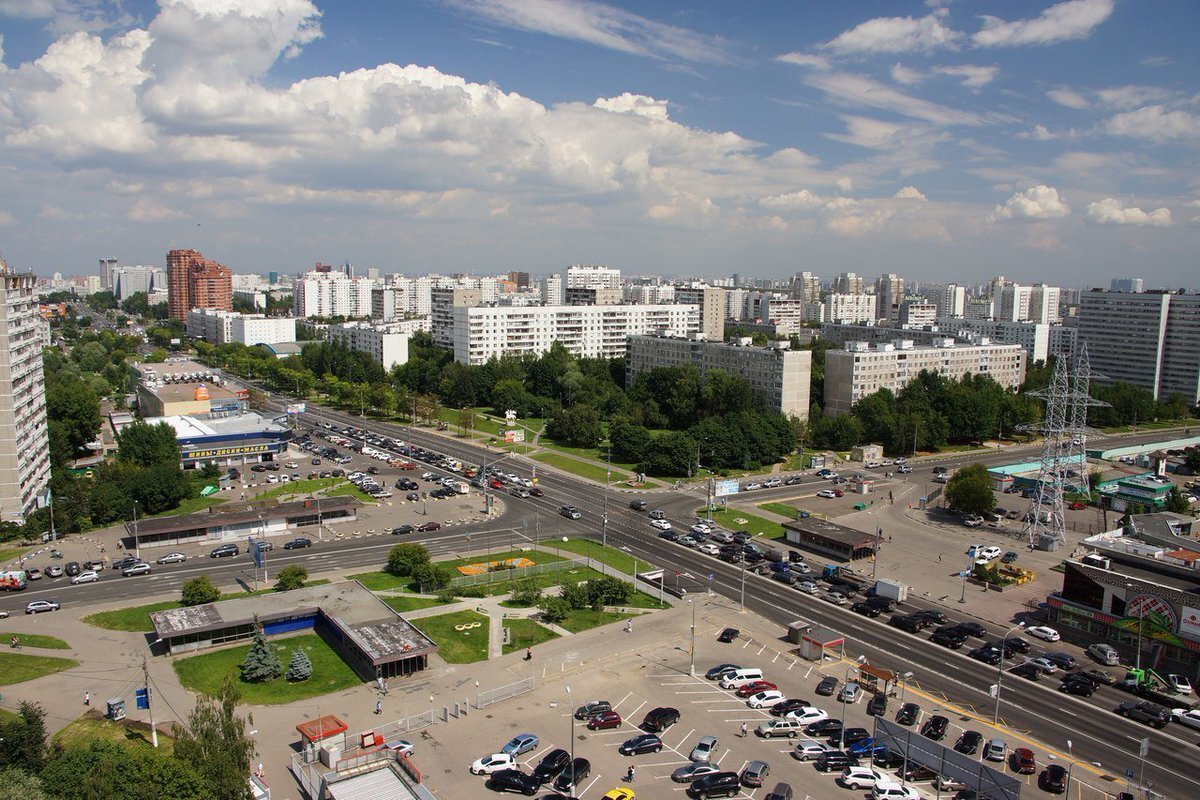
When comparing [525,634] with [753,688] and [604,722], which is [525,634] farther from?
[753,688]

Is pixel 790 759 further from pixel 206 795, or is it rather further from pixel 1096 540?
pixel 1096 540

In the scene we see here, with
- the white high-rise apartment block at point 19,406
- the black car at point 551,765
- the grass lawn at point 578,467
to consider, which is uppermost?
the white high-rise apartment block at point 19,406

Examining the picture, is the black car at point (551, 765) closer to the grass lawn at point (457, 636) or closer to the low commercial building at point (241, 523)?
the grass lawn at point (457, 636)

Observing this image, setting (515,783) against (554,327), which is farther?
(554,327)

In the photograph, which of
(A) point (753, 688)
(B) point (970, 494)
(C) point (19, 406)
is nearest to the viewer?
(A) point (753, 688)

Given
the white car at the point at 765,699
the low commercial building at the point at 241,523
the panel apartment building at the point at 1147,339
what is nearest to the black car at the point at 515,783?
the white car at the point at 765,699

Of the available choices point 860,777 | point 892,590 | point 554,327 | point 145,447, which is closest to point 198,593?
point 145,447
